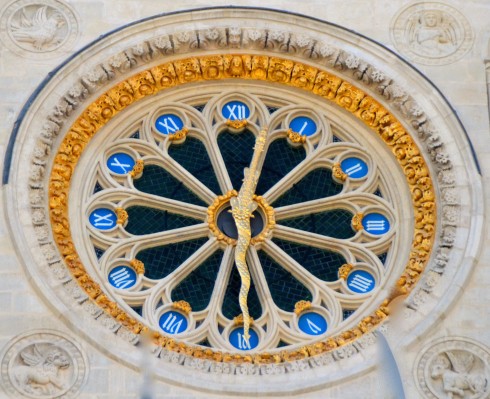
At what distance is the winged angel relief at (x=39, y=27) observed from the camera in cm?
2500

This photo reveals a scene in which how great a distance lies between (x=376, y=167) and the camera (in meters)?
25.1

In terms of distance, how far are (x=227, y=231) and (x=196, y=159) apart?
1047 millimetres

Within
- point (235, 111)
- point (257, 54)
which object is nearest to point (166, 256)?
point (235, 111)

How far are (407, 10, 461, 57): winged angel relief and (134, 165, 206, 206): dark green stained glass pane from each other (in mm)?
3021

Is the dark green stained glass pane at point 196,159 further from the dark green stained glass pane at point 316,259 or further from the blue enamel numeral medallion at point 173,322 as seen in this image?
the blue enamel numeral medallion at point 173,322

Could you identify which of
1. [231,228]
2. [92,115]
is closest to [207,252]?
[231,228]

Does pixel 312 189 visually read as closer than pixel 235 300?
No

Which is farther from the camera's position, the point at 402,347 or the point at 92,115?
the point at 92,115

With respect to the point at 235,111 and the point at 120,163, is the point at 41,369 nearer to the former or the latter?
the point at 120,163

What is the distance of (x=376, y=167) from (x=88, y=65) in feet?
11.1

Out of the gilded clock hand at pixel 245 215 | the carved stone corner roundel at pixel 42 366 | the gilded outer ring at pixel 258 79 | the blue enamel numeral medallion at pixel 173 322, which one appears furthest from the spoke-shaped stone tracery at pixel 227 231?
the carved stone corner roundel at pixel 42 366

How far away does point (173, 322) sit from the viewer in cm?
2398

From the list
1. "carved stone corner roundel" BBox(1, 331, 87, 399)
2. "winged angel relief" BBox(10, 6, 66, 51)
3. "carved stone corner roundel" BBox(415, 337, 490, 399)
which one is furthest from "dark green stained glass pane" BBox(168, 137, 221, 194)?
"carved stone corner roundel" BBox(415, 337, 490, 399)

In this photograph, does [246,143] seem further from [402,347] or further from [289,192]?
[402,347]
